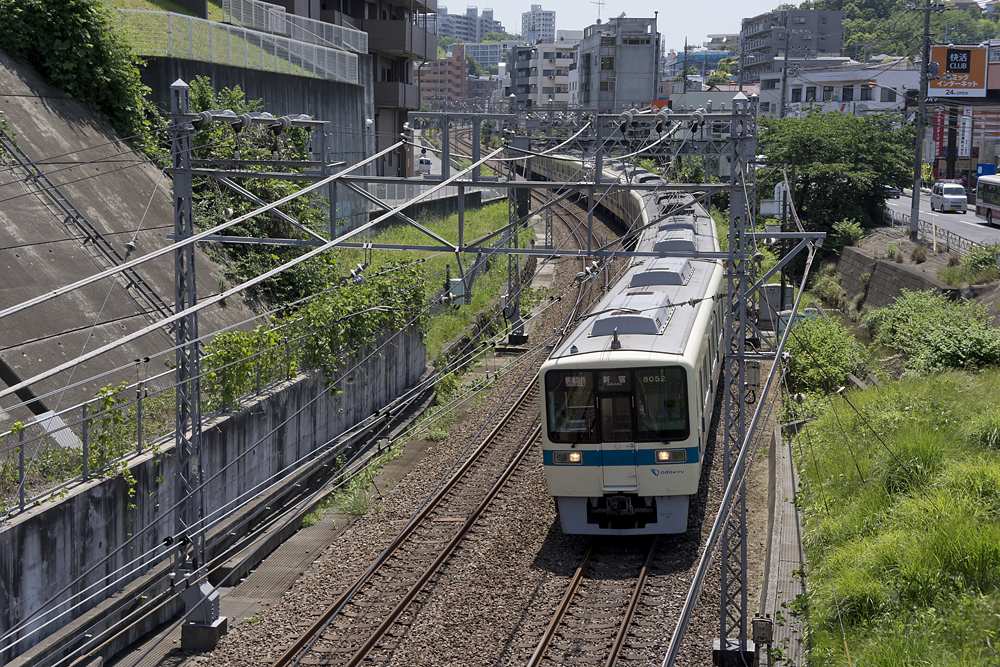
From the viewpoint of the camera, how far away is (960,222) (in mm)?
37062

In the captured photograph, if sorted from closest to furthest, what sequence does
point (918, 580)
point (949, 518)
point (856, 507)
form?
point (918, 580) < point (949, 518) < point (856, 507)

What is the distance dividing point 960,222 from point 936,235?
6111 millimetres

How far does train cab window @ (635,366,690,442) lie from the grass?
184 cm

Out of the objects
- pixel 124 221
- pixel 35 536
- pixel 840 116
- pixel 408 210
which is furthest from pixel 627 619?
pixel 840 116

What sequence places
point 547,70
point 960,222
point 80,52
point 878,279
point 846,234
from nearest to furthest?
1. point 80,52
2. point 878,279
3. point 846,234
4. point 960,222
5. point 547,70

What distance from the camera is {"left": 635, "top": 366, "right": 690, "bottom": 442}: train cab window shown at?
10.6 m

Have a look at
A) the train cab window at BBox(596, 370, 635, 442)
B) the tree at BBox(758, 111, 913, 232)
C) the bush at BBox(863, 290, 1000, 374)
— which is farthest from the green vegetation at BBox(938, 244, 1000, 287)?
the train cab window at BBox(596, 370, 635, 442)

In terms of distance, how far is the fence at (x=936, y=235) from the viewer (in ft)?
90.6

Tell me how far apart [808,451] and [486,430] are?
5.42m

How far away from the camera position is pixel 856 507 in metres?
10.1

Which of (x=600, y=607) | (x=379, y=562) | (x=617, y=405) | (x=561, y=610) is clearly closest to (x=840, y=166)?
(x=617, y=405)

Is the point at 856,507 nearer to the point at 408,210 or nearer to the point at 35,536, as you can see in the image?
the point at 35,536

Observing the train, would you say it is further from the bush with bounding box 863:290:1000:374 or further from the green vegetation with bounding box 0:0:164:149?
the green vegetation with bounding box 0:0:164:149

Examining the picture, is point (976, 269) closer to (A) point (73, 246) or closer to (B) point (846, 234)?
(B) point (846, 234)
